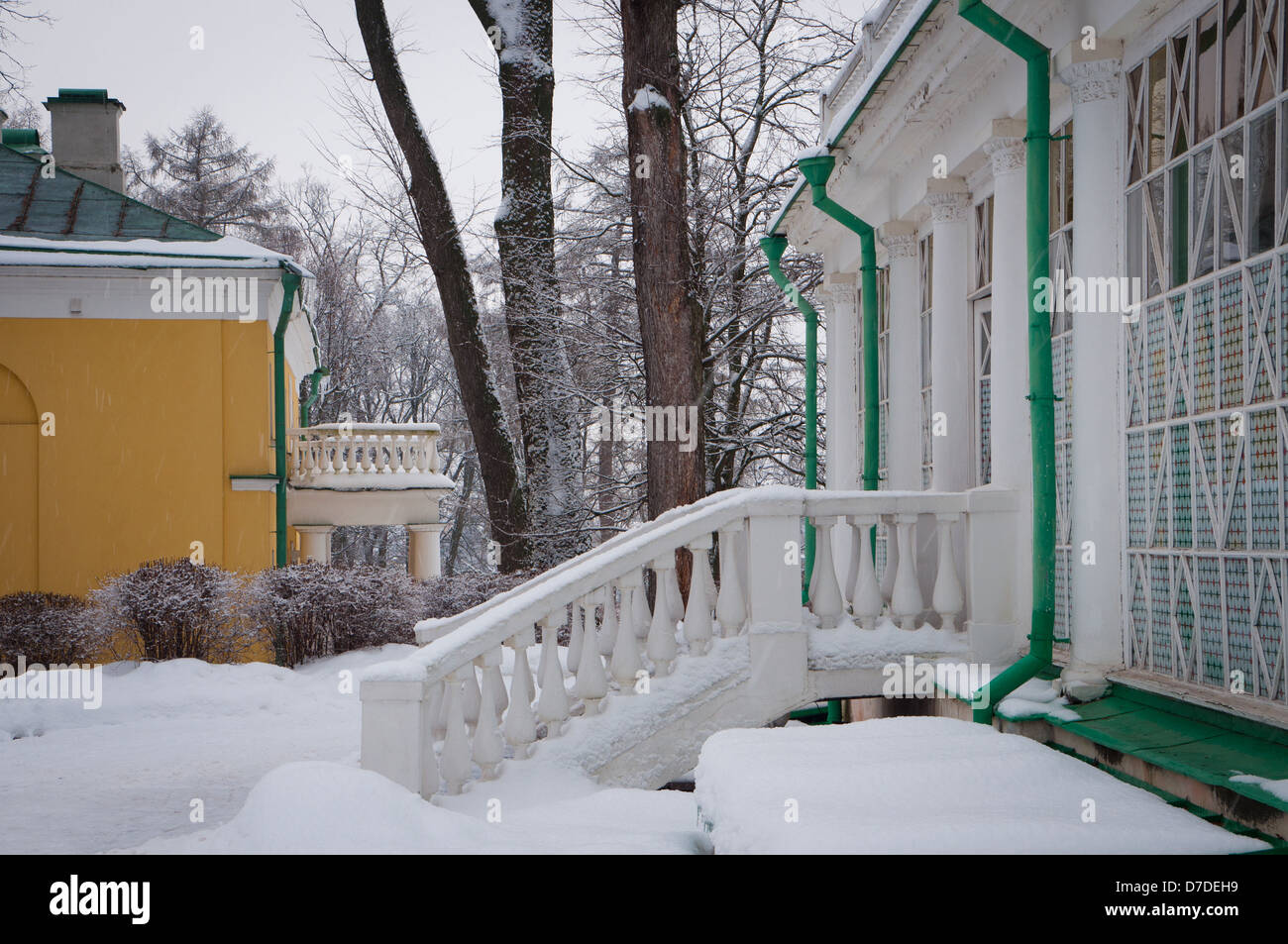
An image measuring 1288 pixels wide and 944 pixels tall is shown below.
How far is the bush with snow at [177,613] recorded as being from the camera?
37.8ft

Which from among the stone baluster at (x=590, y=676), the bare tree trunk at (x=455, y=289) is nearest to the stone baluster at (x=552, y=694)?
the stone baluster at (x=590, y=676)

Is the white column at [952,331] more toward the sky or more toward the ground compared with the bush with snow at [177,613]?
more toward the sky

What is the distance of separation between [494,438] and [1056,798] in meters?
13.7

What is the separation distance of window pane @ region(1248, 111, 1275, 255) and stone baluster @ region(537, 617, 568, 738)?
11.0ft

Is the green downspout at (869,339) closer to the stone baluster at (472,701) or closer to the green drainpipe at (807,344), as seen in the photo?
the green drainpipe at (807,344)

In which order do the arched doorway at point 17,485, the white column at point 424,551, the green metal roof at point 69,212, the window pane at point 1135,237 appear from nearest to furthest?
the window pane at point 1135,237 → the arched doorway at point 17,485 → the green metal roof at point 69,212 → the white column at point 424,551

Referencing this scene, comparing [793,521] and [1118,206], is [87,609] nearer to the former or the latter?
[793,521]

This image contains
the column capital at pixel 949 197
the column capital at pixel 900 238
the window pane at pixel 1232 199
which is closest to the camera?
the window pane at pixel 1232 199

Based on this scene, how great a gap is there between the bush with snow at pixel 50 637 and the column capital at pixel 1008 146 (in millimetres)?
9838

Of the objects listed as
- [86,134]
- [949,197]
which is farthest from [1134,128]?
[86,134]

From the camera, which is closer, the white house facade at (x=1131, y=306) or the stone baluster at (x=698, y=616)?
the white house facade at (x=1131, y=306)

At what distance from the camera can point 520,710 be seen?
5305 millimetres

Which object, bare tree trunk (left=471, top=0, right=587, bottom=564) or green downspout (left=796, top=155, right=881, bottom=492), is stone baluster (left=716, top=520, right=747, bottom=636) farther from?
bare tree trunk (left=471, top=0, right=587, bottom=564)

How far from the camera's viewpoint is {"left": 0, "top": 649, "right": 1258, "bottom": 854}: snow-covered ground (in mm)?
2912
